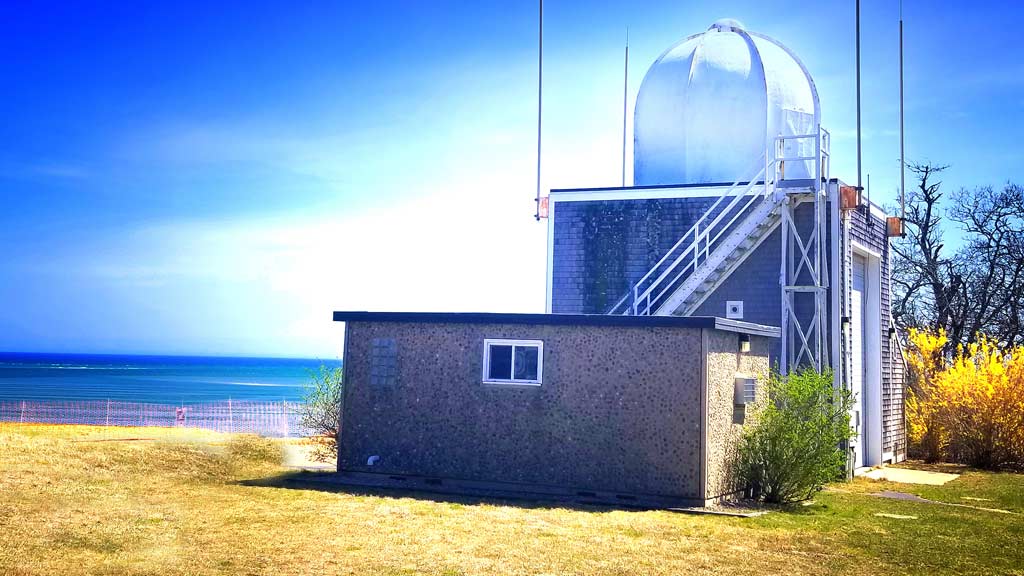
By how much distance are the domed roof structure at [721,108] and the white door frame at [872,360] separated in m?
3.36

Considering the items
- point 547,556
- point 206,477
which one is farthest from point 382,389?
point 547,556

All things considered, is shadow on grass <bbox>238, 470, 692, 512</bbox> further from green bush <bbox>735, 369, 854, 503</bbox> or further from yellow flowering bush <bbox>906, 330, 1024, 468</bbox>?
yellow flowering bush <bbox>906, 330, 1024, 468</bbox>

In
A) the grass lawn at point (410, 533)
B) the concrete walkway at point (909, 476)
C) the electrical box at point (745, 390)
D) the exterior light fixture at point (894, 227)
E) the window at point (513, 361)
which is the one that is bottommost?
the concrete walkway at point (909, 476)

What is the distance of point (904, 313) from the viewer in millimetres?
38375

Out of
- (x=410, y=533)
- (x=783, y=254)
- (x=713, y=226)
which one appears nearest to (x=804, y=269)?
(x=783, y=254)

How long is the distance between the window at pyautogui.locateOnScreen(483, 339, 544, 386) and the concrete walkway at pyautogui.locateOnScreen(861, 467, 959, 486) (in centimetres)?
911

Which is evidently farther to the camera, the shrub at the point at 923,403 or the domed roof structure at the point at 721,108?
the shrub at the point at 923,403

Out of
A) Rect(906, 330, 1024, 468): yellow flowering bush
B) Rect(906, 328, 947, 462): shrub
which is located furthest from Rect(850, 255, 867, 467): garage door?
Rect(906, 328, 947, 462): shrub

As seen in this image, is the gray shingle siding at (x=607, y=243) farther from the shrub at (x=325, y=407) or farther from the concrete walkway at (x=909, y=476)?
the concrete walkway at (x=909, y=476)

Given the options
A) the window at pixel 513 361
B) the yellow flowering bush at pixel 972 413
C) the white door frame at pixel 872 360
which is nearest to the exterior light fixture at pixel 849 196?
the white door frame at pixel 872 360

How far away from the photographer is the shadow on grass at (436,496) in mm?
13695

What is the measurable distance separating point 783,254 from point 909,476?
18.2ft

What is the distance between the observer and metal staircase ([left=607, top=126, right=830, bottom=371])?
19688 millimetres

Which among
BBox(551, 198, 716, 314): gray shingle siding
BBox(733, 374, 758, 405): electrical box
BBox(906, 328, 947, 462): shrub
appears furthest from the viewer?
BBox(906, 328, 947, 462): shrub
